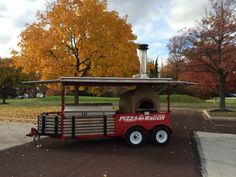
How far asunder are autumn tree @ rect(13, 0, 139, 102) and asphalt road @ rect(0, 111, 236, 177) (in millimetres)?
10888

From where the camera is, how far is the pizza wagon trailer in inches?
436

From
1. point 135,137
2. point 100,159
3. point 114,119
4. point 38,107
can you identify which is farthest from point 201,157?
point 38,107

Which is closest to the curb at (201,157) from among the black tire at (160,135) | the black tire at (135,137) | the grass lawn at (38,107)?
the black tire at (160,135)

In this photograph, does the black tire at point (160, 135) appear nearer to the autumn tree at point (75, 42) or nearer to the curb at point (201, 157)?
the curb at point (201, 157)

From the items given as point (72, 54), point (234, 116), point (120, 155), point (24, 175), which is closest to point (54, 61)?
point (72, 54)

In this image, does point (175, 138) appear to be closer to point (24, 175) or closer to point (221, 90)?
point (24, 175)

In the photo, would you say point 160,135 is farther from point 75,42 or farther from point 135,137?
point 75,42

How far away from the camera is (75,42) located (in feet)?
78.2

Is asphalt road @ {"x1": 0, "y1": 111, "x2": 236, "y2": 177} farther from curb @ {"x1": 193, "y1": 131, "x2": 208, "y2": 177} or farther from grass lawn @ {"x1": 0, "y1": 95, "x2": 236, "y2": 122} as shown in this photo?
grass lawn @ {"x1": 0, "y1": 95, "x2": 236, "y2": 122}

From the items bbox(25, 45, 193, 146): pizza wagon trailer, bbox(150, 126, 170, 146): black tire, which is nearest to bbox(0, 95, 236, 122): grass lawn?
bbox(25, 45, 193, 146): pizza wagon trailer

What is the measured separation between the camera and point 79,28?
22.9 metres

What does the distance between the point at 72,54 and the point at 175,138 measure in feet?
41.2

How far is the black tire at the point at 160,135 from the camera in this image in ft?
38.7

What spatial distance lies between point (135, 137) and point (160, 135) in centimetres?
86
